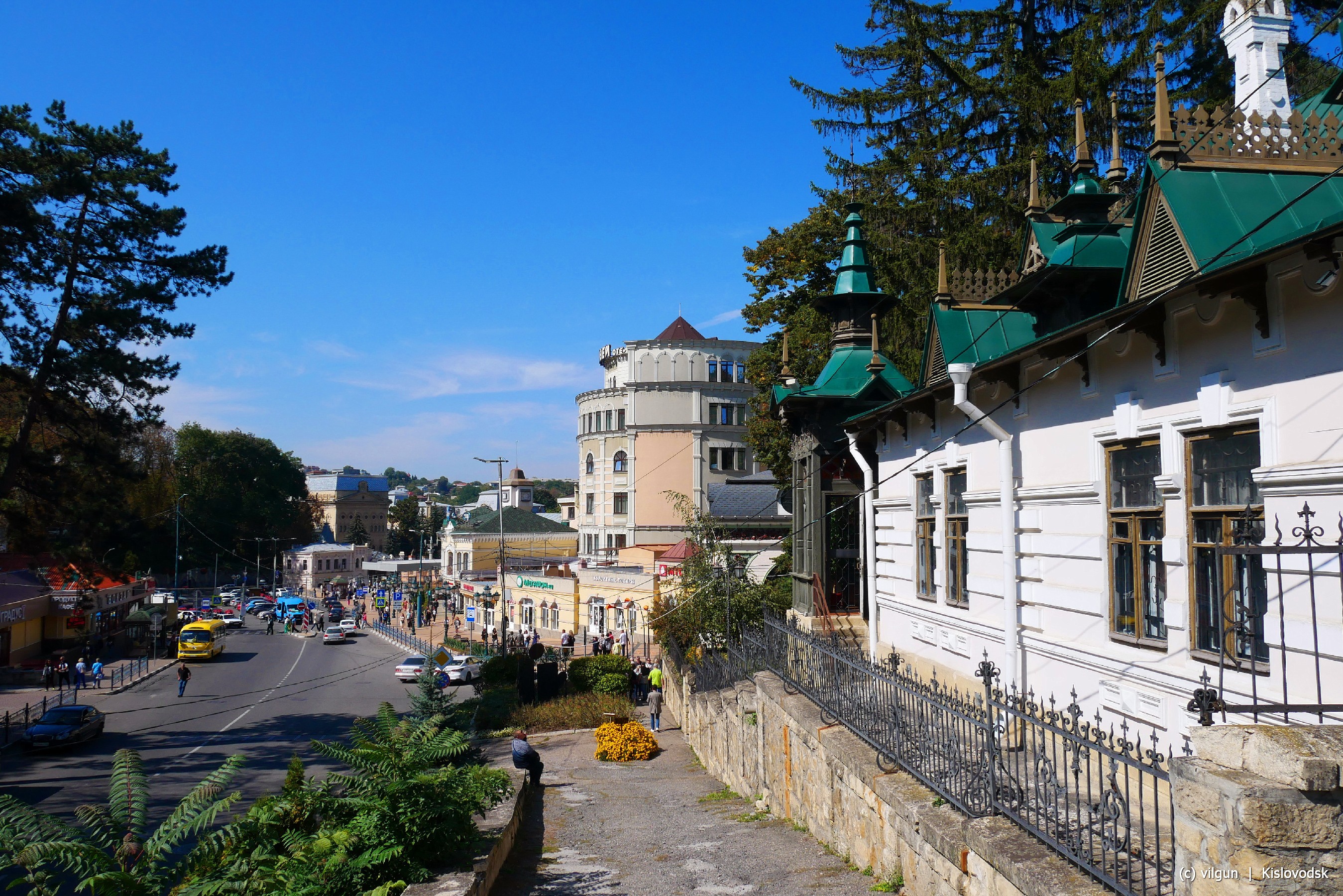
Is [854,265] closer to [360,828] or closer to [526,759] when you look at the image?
[526,759]

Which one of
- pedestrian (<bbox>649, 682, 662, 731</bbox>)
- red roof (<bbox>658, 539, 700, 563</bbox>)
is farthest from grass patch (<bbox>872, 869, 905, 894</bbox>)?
red roof (<bbox>658, 539, 700, 563</bbox>)

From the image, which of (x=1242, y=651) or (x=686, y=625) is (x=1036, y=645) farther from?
(x=686, y=625)

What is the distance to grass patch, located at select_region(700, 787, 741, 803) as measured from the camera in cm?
1369

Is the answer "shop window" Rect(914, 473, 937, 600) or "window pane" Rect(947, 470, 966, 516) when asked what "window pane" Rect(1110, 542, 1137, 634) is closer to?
"window pane" Rect(947, 470, 966, 516)

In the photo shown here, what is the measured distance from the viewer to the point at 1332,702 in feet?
18.9

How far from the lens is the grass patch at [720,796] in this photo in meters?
13.7

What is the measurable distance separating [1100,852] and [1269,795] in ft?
5.22

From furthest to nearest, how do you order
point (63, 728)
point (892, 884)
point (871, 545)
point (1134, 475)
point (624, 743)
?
point (63, 728), point (624, 743), point (871, 545), point (1134, 475), point (892, 884)

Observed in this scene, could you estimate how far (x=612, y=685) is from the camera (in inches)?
1068

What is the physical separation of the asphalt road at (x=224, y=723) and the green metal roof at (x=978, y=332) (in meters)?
13.6

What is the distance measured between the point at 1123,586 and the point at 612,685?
20.7 m

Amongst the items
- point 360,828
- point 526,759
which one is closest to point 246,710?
point 526,759

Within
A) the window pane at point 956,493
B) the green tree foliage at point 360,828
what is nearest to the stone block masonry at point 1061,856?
the window pane at point 956,493

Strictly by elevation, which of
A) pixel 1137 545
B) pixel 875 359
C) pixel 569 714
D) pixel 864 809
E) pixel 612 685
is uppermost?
pixel 875 359
